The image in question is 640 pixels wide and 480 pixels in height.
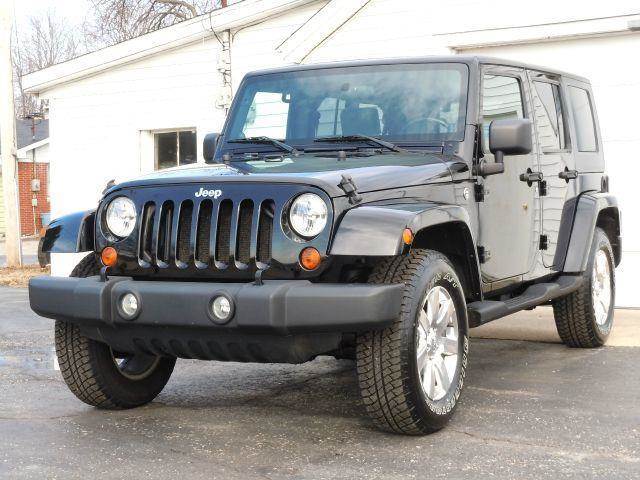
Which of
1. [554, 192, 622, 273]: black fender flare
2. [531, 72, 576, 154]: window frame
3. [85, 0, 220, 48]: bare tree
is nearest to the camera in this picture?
[554, 192, 622, 273]: black fender flare

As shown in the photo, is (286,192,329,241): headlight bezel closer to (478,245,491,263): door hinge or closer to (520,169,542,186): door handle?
(478,245,491,263): door hinge

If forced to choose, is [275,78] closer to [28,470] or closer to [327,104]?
[327,104]

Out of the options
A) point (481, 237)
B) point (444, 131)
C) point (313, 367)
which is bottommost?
point (313, 367)

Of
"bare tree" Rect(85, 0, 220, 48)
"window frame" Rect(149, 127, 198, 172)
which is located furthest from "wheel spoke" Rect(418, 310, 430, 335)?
"bare tree" Rect(85, 0, 220, 48)

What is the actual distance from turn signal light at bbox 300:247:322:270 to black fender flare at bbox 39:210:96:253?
1.31 meters

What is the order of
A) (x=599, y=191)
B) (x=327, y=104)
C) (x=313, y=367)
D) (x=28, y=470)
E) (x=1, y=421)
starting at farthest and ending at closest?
(x=599, y=191)
(x=313, y=367)
(x=327, y=104)
(x=1, y=421)
(x=28, y=470)

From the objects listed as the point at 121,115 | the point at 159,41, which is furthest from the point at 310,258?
the point at 121,115

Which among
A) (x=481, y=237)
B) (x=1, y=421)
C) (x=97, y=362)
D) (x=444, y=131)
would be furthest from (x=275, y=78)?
(x=1, y=421)

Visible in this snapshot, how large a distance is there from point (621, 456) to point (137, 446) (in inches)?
86.9

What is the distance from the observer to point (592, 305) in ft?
24.1

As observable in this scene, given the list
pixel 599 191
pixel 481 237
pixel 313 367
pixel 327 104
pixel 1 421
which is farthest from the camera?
pixel 599 191

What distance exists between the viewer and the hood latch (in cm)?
471

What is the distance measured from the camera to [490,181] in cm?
592

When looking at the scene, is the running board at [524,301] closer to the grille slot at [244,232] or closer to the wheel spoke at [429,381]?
the wheel spoke at [429,381]
